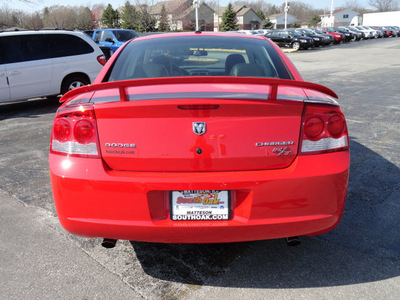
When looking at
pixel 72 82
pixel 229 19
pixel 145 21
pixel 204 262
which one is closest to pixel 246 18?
pixel 229 19

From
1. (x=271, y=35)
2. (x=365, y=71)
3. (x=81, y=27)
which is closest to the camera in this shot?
(x=365, y=71)

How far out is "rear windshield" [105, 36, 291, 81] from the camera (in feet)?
10.6

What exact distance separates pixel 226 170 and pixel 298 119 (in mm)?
530

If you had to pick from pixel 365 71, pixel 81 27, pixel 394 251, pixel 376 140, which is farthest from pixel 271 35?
pixel 81 27

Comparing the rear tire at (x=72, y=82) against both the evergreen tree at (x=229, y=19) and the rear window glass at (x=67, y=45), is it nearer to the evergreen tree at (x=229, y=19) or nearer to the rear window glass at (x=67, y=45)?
the rear window glass at (x=67, y=45)

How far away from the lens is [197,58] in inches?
142

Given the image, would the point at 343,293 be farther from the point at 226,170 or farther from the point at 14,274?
the point at 14,274

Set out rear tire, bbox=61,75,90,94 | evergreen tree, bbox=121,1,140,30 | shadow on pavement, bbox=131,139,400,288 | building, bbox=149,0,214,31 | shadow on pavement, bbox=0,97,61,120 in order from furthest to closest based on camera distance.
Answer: building, bbox=149,0,214,31 < evergreen tree, bbox=121,1,140,30 < rear tire, bbox=61,75,90,94 < shadow on pavement, bbox=0,97,61,120 < shadow on pavement, bbox=131,139,400,288

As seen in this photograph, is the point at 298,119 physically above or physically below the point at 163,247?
above

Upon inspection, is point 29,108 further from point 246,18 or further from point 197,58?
point 246,18

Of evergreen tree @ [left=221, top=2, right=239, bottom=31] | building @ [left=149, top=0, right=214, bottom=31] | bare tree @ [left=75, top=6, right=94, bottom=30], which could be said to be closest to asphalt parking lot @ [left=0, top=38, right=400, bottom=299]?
building @ [left=149, top=0, right=214, bottom=31]

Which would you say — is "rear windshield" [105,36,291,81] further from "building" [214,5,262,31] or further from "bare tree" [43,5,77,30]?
"building" [214,5,262,31]

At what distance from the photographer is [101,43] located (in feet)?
61.8

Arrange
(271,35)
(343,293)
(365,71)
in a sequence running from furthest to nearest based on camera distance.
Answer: (271,35) → (365,71) → (343,293)
